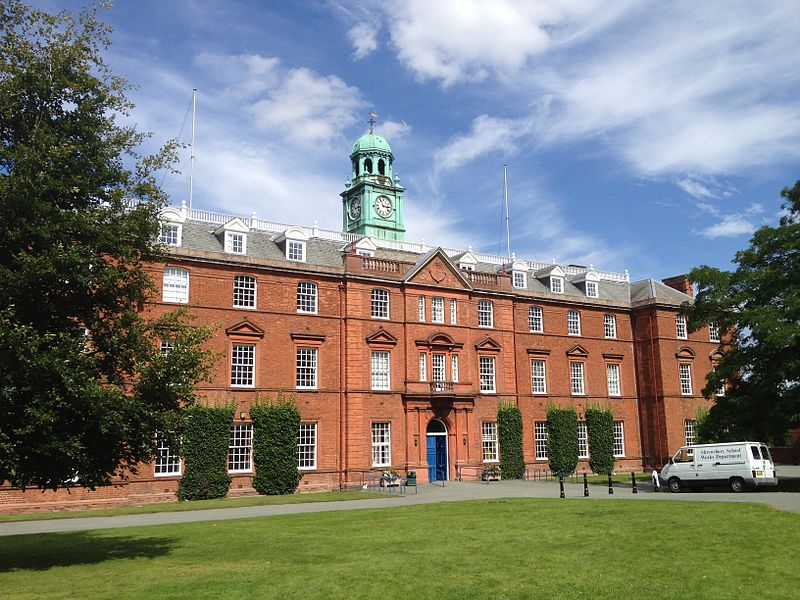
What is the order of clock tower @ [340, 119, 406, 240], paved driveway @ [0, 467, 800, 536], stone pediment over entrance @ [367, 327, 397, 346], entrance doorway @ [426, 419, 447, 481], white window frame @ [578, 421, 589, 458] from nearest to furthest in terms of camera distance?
paved driveway @ [0, 467, 800, 536] → stone pediment over entrance @ [367, 327, 397, 346] → entrance doorway @ [426, 419, 447, 481] → white window frame @ [578, 421, 589, 458] → clock tower @ [340, 119, 406, 240]

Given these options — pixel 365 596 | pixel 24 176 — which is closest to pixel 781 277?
pixel 365 596

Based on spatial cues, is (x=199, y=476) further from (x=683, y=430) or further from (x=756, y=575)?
(x=683, y=430)

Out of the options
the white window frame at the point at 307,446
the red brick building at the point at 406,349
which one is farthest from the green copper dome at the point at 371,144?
the white window frame at the point at 307,446

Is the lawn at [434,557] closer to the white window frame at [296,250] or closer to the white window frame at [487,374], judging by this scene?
the white window frame at [296,250]

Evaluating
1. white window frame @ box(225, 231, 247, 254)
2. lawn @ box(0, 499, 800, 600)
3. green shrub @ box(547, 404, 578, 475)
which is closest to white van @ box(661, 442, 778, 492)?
lawn @ box(0, 499, 800, 600)

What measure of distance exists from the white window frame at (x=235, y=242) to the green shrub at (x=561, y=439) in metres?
21.8

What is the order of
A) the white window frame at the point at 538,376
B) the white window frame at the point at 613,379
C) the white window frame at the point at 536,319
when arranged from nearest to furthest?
1. the white window frame at the point at 538,376
2. the white window frame at the point at 536,319
3. the white window frame at the point at 613,379

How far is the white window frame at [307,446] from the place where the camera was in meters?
36.9

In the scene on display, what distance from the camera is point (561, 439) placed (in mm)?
45219

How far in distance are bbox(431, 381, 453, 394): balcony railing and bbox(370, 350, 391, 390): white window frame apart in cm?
258

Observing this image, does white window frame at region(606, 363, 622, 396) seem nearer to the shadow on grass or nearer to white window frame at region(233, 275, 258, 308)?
white window frame at region(233, 275, 258, 308)

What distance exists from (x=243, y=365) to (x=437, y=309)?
12.2m

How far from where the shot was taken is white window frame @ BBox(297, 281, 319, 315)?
3822cm

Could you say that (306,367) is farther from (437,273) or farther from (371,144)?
(371,144)
